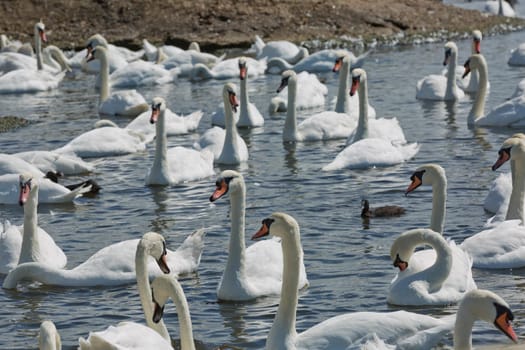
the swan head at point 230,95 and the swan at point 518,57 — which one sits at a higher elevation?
the swan head at point 230,95

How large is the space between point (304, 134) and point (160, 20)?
627 inches

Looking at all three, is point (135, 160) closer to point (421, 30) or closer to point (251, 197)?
point (251, 197)

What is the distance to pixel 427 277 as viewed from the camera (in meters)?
10.0

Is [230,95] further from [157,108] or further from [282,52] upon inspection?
[282,52]

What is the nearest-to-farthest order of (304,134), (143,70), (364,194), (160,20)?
(364,194) < (304,134) < (143,70) < (160,20)

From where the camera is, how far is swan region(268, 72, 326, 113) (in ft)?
70.0

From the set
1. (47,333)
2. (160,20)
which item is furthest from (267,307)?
(160,20)

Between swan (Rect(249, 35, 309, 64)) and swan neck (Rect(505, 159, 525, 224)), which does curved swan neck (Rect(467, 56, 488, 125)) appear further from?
swan (Rect(249, 35, 309, 64))

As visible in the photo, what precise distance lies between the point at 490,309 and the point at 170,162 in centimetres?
856

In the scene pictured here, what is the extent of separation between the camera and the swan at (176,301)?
27.7 feet

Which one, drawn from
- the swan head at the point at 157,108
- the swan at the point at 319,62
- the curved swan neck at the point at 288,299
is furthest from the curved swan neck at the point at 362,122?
the swan at the point at 319,62

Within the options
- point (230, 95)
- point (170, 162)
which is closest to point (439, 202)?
point (170, 162)

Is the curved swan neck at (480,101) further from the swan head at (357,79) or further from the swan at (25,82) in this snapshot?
the swan at (25,82)

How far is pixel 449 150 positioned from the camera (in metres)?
17.0
